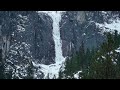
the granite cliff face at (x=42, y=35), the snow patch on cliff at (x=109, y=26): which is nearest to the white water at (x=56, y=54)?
the granite cliff face at (x=42, y=35)

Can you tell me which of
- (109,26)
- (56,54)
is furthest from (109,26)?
(56,54)

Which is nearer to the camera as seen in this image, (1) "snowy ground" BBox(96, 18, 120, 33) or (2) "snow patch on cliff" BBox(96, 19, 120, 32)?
(2) "snow patch on cliff" BBox(96, 19, 120, 32)

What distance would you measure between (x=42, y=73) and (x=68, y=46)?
103 feet

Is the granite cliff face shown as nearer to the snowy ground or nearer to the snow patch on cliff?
the snow patch on cliff

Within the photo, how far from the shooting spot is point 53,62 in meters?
170

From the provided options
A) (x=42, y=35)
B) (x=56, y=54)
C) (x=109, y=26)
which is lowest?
(x=56, y=54)

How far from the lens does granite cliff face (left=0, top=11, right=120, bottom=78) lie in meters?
162

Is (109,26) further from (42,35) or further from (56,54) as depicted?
(42,35)

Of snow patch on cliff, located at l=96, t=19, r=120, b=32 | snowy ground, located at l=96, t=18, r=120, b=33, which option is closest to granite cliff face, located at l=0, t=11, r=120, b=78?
snow patch on cliff, located at l=96, t=19, r=120, b=32

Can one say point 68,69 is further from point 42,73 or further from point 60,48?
point 60,48

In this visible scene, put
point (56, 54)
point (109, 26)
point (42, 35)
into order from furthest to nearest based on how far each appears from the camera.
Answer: point (109, 26)
point (42, 35)
point (56, 54)

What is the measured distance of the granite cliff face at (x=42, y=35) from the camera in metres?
162

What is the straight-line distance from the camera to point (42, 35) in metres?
176
